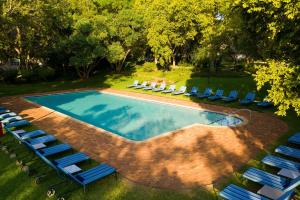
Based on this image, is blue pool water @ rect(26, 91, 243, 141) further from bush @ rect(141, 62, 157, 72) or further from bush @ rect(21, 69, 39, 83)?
bush @ rect(141, 62, 157, 72)

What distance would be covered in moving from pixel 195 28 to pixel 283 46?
26.1m

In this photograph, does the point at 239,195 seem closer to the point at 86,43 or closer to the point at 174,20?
the point at 86,43

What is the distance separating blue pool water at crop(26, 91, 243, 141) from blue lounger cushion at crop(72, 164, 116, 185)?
5592 mm

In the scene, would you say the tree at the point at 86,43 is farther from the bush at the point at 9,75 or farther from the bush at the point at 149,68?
the bush at the point at 149,68

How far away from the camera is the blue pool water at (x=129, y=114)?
17.6 meters

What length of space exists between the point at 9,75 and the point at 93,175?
28.2 m

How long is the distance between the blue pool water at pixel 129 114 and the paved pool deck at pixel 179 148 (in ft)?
5.26

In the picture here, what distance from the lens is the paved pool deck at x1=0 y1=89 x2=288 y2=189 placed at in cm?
1046

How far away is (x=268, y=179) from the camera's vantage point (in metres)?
9.05

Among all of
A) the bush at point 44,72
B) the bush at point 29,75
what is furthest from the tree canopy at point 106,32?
the bush at point 44,72

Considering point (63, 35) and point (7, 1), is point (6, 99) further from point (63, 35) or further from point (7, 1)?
point (63, 35)

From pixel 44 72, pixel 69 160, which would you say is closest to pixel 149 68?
pixel 44 72

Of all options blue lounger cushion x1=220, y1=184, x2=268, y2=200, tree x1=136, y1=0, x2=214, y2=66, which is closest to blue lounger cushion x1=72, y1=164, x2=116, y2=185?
blue lounger cushion x1=220, y1=184, x2=268, y2=200

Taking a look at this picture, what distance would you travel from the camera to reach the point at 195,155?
12.2 meters
